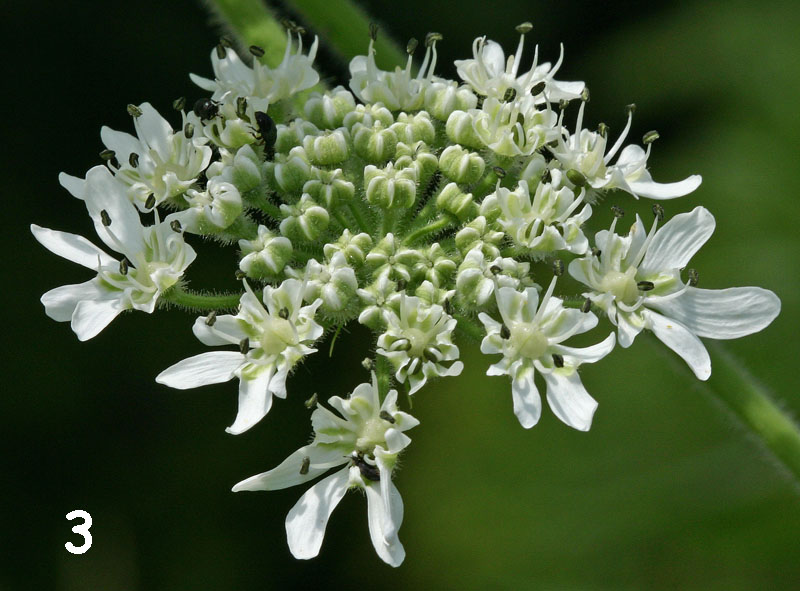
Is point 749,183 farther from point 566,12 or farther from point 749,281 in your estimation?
point 566,12

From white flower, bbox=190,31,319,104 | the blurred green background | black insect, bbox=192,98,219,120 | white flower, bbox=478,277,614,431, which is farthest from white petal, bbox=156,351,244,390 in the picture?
the blurred green background

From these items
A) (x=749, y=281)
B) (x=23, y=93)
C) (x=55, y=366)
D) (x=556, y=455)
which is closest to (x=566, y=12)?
(x=749, y=281)

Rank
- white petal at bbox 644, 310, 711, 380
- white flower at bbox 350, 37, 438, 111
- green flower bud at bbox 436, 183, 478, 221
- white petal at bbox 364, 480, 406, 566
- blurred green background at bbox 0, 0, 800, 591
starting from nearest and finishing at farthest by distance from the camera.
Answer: white petal at bbox 364, 480, 406, 566 → white petal at bbox 644, 310, 711, 380 → green flower bud at bbox 436, 183, 478, 221 → white flower at bbox 350, 37, 438, 111 → blurred green background at bbox 0, 0, 800, 591

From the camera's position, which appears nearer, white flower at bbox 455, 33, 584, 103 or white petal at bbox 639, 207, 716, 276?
white petal at bbox 639, 207, 716, 276

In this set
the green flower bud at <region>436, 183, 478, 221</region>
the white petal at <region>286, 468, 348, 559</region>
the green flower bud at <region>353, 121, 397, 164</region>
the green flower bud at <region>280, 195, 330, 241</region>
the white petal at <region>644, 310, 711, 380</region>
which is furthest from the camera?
the green flower bud at <region>353, 121, 397, 164</region>

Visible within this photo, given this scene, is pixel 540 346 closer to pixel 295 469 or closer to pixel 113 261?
pixel 295 469

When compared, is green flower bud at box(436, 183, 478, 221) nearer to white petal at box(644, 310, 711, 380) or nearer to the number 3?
white petal at box(644, 310, 711, 380)

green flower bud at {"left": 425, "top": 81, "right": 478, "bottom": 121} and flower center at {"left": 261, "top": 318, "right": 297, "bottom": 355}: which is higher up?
green flower bud at {"left": 425, "top": 81, "right": 478, "bottom": 121}

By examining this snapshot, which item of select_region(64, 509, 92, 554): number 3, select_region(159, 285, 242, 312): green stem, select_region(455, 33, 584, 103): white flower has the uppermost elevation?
select_region(455, 33, 584, 103): white flower
